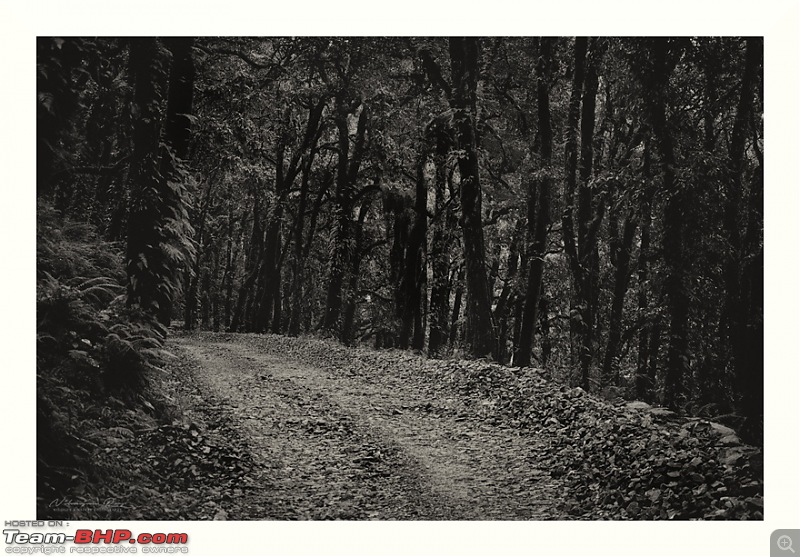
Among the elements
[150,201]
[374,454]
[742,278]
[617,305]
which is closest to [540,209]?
[617,305]

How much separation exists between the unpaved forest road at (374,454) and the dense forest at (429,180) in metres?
1.93

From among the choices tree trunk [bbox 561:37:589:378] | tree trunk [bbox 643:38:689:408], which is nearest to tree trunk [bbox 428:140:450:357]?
tree trunk [bbox 561:37:589:378]

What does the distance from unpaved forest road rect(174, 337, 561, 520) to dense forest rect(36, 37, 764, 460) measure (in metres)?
1.93

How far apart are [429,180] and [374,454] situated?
8.62m

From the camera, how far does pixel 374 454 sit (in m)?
8.64

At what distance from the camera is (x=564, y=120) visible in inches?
583

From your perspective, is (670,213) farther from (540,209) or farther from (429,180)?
(429,180)

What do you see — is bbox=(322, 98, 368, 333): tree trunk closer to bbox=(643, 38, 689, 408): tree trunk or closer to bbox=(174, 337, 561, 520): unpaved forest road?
bbox=(174, 337, 561, 520): unpaved forest road

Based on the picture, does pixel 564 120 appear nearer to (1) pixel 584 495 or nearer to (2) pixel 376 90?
(2) pixel 376 90

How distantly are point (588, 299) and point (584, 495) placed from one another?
7.48 metres

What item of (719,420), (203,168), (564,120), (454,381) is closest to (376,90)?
(203,168)

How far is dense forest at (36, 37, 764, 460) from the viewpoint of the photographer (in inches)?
316
